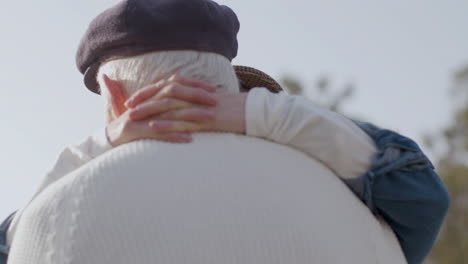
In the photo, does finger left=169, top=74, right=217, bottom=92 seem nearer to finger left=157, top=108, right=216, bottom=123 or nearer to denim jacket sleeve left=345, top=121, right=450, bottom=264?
finger left=157, top=108, right=216, bottom=123

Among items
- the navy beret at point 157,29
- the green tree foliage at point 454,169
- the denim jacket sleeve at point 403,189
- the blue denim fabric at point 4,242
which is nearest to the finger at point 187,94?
the navy beret at point 157,29

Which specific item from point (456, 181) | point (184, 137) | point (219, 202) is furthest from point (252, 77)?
point (456, 181)

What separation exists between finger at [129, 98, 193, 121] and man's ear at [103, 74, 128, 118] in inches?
4.7

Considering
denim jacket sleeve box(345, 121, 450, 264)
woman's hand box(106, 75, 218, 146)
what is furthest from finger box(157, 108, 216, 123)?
denim jacket sleeve box(345, 121, 450, 264)

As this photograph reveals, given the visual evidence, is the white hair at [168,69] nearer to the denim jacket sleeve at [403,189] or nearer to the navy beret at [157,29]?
the navy beret at [157,29]

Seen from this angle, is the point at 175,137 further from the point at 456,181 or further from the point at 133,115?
the point at 456,181

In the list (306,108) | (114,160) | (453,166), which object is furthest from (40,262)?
(453,166)

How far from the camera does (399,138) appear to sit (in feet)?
6.20

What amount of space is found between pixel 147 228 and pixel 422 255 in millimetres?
711

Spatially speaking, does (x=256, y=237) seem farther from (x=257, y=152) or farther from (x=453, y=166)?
(x=453, y=166)

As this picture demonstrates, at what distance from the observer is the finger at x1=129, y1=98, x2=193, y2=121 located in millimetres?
1812

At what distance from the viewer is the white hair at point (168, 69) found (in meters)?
1.89

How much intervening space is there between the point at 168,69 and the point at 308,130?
1.10ft

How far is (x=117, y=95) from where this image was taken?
1926 millimetres
